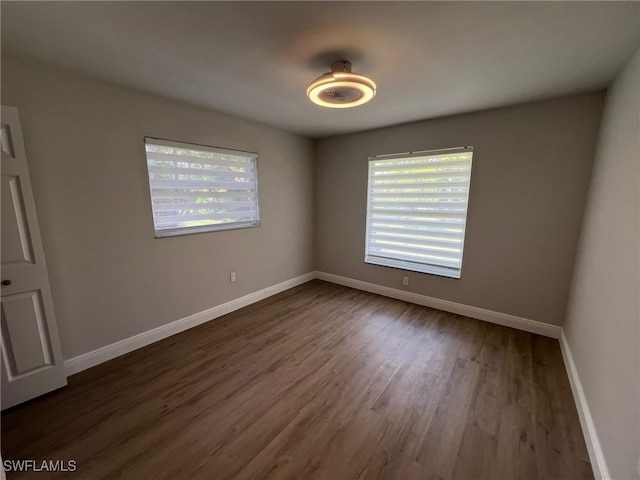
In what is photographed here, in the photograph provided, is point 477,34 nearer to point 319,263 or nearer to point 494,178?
point 494,178

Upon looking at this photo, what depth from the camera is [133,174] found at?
229 centimetres

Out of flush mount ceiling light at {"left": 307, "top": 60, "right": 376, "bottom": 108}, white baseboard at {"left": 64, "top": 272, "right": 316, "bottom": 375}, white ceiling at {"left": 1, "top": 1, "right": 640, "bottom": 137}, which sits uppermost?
white ceiling at {"left": 1, "top": 1, "right": 640, "bottom": 137}

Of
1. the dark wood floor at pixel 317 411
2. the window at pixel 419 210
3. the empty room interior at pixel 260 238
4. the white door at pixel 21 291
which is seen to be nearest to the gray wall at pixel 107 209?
the empty room interior at pixel 260 238

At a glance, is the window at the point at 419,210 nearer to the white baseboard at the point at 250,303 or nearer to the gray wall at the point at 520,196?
the gray wall at the point at 520,196

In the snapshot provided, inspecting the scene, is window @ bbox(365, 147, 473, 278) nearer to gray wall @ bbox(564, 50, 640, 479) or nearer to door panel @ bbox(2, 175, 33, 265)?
gray wall @ bbox(564, 50, 640, 479)

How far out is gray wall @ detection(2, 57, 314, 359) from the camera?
1.86 metres

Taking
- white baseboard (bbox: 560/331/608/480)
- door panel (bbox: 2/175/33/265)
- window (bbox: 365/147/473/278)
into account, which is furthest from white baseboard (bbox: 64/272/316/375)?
white baseboard (bbox: 560/331/608/480)

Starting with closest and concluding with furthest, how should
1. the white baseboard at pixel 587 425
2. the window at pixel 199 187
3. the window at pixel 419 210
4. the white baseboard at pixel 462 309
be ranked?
the white baseboard at pixel 587 425
the window at pixel 199 187
the white baseboard at pixel 462 309
the window at pixel 419 210

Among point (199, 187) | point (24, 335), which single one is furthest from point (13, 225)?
point (199, 187)

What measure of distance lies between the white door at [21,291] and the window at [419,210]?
3.43 metres

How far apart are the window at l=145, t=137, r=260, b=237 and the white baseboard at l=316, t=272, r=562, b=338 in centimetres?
192

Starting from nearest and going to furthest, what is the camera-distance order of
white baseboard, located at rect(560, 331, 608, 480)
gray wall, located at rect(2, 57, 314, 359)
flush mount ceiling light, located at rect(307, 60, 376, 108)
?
white baseboard, located at rect(560, 331, 608, 480) < flush mount ceiling light, located at rect(307, 60, 376, 108) < gray wall, located at rect(2, 57, 314, 359)

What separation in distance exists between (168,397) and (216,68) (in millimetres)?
2461

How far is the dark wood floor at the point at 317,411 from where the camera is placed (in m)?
1.39
